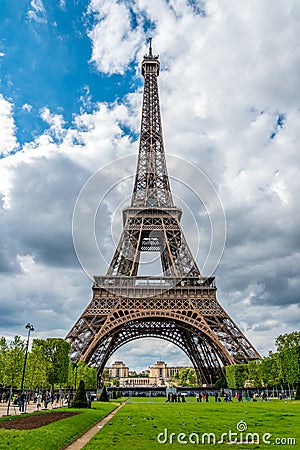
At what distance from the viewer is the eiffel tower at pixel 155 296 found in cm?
5334

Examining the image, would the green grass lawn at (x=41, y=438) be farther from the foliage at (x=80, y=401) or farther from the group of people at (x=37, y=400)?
the foliage at (x=80, y=401)

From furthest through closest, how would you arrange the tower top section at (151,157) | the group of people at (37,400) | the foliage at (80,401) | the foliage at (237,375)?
1. the tower top section at (151,157)
2. the foliage at (237,375)
3. the foliage at (80,401)
4. the group of people at (37,400)

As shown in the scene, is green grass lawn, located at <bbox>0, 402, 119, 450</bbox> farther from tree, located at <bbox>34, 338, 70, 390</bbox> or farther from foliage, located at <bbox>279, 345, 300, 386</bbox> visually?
foliage, located at <bbox>279, 345, 300, 386</bbox>

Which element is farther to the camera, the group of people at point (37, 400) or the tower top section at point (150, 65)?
the tower top section at point (150, 65)

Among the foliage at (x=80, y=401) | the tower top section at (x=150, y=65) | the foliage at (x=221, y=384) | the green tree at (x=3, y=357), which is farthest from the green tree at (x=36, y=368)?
the tower top section at (x=150, y=65)

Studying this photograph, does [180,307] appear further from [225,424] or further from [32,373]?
[225,424]

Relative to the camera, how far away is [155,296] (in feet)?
187

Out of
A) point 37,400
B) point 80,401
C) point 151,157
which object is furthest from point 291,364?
point 151,157

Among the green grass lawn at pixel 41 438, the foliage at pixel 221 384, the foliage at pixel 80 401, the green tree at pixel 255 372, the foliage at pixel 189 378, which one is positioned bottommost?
the green grass lawn at pixel 41 438

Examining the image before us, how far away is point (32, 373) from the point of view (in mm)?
39344

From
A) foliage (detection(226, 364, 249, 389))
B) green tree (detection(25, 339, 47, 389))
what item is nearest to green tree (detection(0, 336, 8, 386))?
green tree (detection(25, 339, 47, 389))

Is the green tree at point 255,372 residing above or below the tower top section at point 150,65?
below

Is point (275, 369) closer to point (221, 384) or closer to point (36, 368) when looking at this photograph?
point (221, 384)

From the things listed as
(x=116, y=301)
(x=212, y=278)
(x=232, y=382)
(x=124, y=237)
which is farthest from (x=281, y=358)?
(x=124, y=237)
